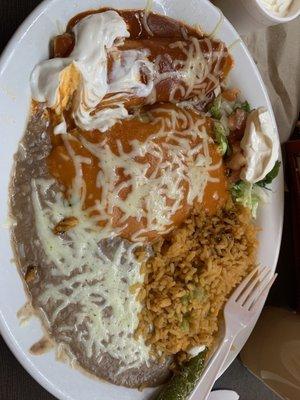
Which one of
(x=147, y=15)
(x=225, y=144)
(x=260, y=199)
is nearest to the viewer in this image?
(x=147, y=15)

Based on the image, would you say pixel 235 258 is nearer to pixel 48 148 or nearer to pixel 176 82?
pixel 176 82

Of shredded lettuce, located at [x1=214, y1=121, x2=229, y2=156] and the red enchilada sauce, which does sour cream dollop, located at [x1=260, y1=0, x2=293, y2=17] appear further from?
shredded lettuce, located at [x1=214, y1=121, x2=229, y2=156]

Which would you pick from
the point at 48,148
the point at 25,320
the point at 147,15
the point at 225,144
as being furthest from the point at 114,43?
the point at 25,320

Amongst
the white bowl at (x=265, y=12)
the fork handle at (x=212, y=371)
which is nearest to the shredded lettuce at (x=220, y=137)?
the white bowl at (x=265, y=12)

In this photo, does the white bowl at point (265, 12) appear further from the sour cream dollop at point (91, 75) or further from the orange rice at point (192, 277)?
the orange rice at point (192, 277)

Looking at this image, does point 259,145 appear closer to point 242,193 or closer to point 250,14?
point 242,193

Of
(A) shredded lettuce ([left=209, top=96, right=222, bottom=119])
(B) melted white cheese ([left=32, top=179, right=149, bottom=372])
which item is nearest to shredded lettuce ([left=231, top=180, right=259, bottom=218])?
(A) shredded lettuce ([left=209, top=96, right=222, bottom=119])
